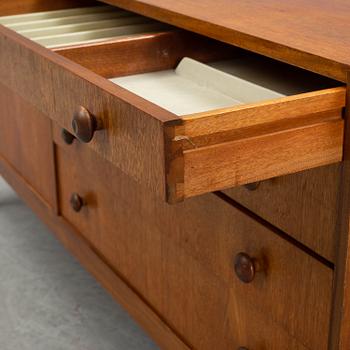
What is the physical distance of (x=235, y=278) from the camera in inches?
34.9

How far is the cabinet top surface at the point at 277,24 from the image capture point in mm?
699

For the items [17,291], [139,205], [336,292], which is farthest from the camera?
[17,291]

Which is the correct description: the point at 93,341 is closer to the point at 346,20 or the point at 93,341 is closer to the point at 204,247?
the point at 204,247

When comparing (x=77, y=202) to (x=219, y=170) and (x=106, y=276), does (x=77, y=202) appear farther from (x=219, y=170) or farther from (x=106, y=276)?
(x=219, y=170)

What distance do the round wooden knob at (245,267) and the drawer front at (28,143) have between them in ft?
1.89

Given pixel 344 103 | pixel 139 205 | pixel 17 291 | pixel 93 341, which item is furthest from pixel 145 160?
pixel 17 291

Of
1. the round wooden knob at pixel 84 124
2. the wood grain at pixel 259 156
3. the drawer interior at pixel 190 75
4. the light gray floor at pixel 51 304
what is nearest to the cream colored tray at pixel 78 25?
the drawer interior at pixel 190 75

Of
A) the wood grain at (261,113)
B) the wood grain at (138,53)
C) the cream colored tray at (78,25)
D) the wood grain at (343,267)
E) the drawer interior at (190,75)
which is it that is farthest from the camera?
the cream colored tray at (78,25)

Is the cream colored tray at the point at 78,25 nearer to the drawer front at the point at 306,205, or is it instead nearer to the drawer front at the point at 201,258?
the drawer front at the point at 201,258

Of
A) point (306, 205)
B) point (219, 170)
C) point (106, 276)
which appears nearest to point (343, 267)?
point (306, 205)

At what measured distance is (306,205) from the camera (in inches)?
29.8

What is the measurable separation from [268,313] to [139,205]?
29cm

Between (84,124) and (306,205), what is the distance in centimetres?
24

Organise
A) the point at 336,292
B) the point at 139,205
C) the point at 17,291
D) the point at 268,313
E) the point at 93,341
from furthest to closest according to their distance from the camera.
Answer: the point at 17,291 → the point at 93,341 → the point at 139,205 → the point at 268,313 → the point at 336,292
